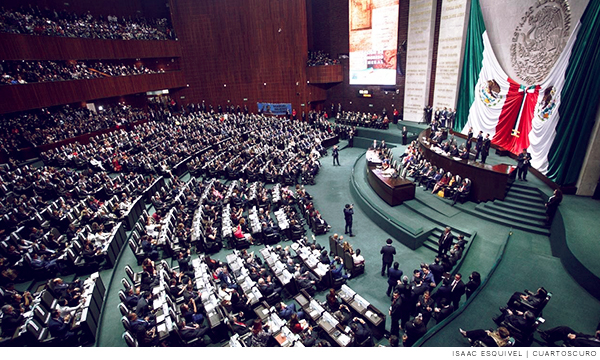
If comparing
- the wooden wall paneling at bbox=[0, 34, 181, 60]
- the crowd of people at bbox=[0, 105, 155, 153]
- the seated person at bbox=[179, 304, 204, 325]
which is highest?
the wooden wall paneling at bbox=[0, 34, 181, 60]

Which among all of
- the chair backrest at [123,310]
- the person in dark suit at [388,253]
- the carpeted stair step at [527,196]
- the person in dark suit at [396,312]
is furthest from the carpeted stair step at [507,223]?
the chair backrest at [123,310]

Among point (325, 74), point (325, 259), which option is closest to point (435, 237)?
point (325, 259)

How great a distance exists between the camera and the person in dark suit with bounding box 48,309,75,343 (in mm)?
6930

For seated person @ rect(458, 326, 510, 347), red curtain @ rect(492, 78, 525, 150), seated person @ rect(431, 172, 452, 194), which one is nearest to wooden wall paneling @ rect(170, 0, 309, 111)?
red curtain @ rect(492, 78, 525, 150)

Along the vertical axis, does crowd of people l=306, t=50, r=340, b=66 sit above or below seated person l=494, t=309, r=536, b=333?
above

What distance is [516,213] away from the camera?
35.3ft

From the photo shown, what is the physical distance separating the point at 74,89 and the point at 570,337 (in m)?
28.7

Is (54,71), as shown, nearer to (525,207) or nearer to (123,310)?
(123,310)

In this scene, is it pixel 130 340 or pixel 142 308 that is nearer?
pixel 130 340

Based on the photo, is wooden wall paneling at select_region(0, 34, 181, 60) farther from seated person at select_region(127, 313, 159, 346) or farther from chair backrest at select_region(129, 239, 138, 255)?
seated person at select_region(127, 313, 159, 346)

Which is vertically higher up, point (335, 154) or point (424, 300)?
point (335, 154)

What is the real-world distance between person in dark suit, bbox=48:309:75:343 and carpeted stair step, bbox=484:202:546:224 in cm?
1339

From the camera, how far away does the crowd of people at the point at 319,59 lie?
28.4m
